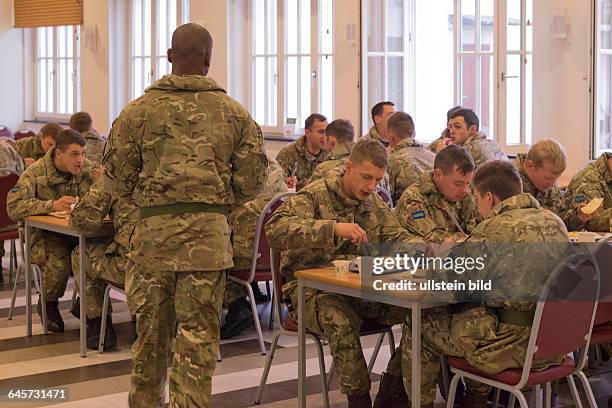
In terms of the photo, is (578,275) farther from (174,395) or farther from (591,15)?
(591,15)

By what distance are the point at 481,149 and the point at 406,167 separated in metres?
0.69

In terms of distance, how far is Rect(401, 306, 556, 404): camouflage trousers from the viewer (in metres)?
3.45

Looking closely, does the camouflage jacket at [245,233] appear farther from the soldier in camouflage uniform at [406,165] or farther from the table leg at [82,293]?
the soldier in camouflage uniform at [406,165]

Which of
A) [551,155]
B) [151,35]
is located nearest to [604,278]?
[551,155]

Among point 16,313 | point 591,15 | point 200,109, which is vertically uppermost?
point 591,15

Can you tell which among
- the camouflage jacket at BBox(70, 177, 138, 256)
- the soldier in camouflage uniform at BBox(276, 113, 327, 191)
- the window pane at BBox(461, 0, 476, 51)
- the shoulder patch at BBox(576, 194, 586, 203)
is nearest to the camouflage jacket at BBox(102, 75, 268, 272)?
the camouflage jacket at BBox(70, 177, 138, 256)

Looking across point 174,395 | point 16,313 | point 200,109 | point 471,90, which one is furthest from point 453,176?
point 471,90

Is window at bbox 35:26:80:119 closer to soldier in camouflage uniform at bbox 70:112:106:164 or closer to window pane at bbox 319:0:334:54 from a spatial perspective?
window pane at bbox 319:0:334:54

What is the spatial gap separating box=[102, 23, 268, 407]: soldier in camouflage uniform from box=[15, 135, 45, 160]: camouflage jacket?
17.0 feet

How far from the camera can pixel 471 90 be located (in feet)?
29.4

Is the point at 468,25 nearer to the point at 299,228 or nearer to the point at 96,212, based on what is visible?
the point at 96,212

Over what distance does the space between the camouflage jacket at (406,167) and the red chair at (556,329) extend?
3085 mm

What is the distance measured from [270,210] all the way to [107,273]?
93cm

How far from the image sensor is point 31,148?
880cm
